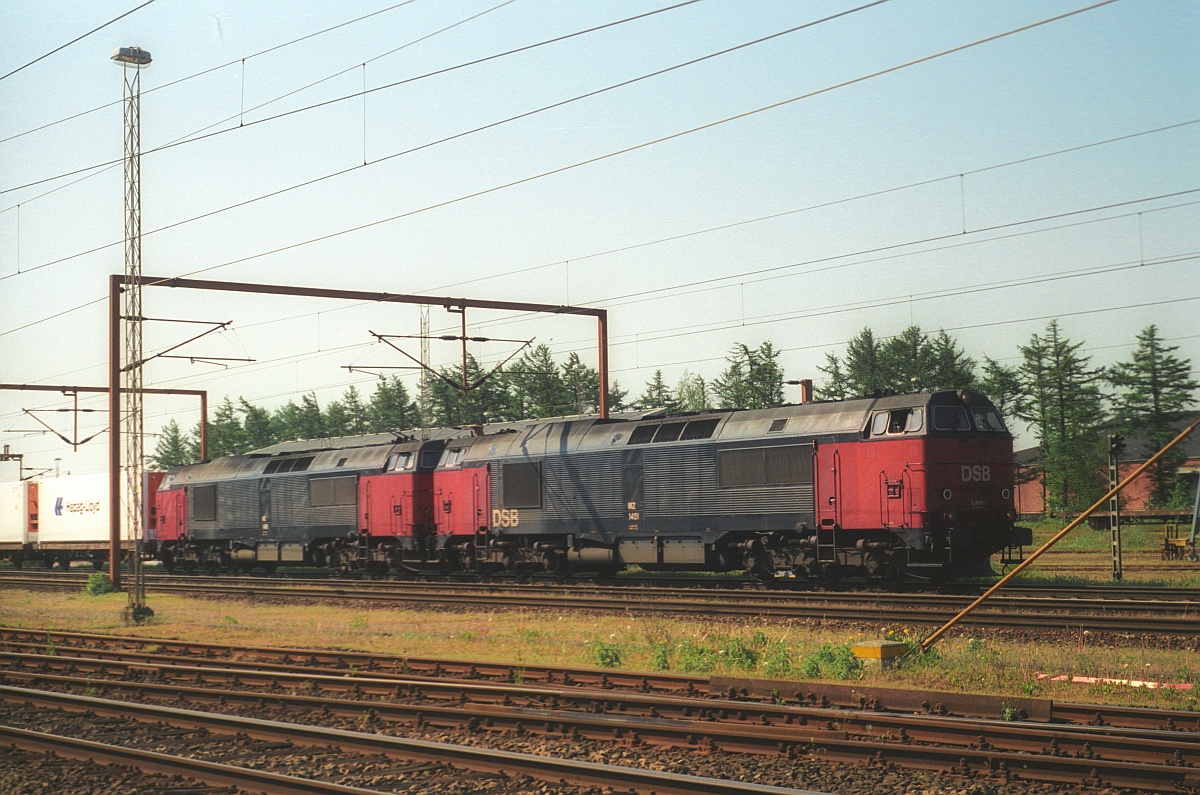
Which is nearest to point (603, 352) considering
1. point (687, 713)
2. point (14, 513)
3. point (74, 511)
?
point (687, 713)

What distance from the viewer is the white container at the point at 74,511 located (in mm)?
50344

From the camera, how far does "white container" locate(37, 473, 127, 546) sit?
165 feet

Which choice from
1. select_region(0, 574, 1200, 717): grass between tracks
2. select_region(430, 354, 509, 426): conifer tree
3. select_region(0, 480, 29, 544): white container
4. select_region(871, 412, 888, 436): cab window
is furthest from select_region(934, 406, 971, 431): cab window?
select_region(430, 354, 509, 426): conifer tree

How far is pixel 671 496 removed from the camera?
1134 inches

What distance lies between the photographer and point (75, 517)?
52.1 m

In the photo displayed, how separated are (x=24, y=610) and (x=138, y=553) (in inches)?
361

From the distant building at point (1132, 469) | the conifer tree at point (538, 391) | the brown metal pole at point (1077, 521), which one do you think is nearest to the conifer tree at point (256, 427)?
the conifer tree at point (538, 391)

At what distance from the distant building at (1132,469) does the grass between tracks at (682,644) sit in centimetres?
5412

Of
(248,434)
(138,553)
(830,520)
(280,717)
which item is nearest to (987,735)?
(280,717)

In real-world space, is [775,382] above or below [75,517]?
above

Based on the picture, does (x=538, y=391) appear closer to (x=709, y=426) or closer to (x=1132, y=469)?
(x=1132, y=469)

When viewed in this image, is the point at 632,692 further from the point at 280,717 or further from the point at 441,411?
the point at 441,411

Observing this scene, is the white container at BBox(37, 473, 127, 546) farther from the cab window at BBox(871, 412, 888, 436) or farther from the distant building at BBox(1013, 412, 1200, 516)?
the distant building at BBox(1013, 412, 1200, 516)

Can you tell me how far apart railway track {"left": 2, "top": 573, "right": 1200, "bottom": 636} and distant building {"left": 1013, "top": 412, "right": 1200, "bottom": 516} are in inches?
1948
